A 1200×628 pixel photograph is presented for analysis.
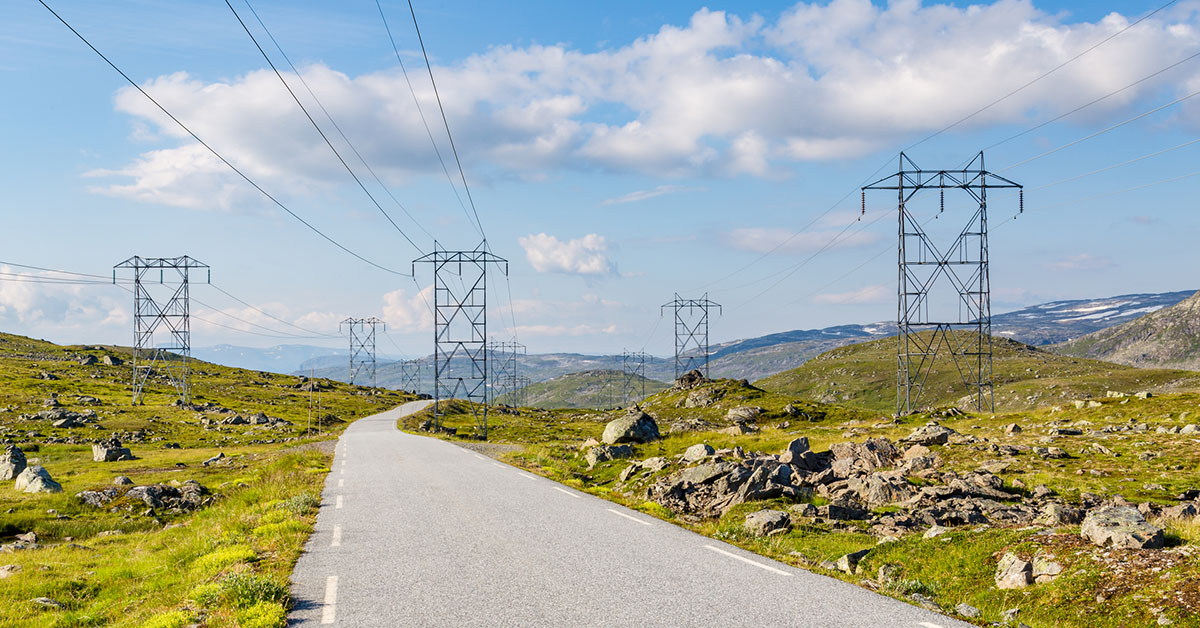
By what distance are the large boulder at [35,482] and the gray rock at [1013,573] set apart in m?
45.8

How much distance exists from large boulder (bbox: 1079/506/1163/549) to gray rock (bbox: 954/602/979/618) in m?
3.79

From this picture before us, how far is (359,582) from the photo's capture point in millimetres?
13109

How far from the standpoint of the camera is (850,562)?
49.5 feet

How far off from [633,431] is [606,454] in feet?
47.6

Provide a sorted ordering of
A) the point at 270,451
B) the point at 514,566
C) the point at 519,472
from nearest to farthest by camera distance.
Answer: the point at 514,566 → the point at 519,472 → the point at 270,451

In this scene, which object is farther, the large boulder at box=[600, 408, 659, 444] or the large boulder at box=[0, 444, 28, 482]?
the large boulder at box=[600, 408, 659, 444]

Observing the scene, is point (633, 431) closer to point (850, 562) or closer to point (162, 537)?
point (162, 537)

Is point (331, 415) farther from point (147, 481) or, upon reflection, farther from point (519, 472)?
point (519, 472)

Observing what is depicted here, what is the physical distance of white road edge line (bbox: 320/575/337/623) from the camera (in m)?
10.9

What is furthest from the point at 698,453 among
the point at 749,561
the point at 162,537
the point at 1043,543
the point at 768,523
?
the point at 162,537

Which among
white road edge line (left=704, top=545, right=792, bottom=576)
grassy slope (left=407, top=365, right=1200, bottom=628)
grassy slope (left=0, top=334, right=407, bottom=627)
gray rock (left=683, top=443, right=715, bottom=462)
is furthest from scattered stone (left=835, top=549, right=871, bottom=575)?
gray rock (left=683, top=443, right=715, bottom=462)

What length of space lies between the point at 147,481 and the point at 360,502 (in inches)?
1110

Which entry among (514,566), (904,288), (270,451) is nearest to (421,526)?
(514,566)

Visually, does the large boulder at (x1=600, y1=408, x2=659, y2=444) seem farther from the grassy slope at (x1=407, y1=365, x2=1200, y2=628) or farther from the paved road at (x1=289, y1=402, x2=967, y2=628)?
the paved road at (x1=289, y1=402, x2=967, y2=628)
